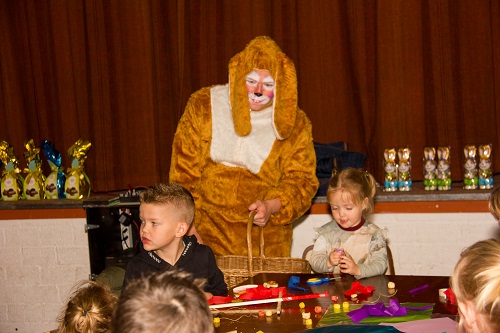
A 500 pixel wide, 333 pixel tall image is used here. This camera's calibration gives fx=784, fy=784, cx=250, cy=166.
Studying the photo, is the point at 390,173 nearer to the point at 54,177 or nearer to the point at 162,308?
the point at 54,177

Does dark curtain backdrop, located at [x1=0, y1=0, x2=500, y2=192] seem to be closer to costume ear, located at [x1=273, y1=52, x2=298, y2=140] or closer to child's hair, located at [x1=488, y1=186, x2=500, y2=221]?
costume ear, located at [x1=273, y1=52, x2=298, y2=140]

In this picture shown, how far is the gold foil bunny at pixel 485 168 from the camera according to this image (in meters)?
4.14

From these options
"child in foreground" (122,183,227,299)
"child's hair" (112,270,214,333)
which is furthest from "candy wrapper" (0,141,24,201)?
"child's hair" (112,270,214,333)

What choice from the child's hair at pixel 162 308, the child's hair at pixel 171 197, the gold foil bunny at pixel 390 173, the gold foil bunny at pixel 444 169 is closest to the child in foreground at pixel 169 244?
the child's hair at pixel 171 197

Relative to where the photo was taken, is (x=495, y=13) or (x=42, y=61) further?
(x=42, y=61)

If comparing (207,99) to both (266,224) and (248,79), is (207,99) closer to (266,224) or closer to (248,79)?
(248,79)

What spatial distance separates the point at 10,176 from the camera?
500 cm

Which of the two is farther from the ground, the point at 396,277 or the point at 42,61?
the point at 42,61

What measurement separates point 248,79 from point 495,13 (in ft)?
5.00

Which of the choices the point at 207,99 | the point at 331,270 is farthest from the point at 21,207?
the point at 331,270

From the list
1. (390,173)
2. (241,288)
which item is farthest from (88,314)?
(390,173)

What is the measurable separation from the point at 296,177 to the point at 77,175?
171cm

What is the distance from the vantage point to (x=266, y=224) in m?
3.70

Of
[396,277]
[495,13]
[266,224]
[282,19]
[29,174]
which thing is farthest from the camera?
[29,174]
